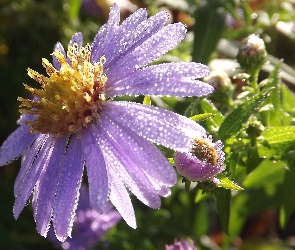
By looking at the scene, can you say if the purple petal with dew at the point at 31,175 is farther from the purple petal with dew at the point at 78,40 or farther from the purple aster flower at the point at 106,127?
the purple petal with dew at the point at 78,40

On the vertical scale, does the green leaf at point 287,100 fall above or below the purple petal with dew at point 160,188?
above

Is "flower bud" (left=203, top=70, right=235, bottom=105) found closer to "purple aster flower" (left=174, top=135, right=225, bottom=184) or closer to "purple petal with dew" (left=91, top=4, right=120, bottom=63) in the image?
"purple petal with dew" (left=91, top=4, right=120, bottom=63)

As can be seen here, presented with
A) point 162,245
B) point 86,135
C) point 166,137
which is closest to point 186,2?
point 162,245

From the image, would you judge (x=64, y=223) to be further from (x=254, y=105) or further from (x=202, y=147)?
(x=254, y=105)

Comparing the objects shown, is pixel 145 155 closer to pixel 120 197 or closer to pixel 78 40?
pixel 120 197

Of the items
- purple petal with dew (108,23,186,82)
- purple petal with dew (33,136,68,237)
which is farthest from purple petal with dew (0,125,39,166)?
purple petal with dew (108,23,186,82)

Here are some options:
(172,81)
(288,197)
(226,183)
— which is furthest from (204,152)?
(288,197)

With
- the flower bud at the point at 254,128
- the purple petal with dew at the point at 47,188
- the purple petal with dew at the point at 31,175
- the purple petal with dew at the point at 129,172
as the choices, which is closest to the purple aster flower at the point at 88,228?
the purple petal with dew at the point at 31,175
